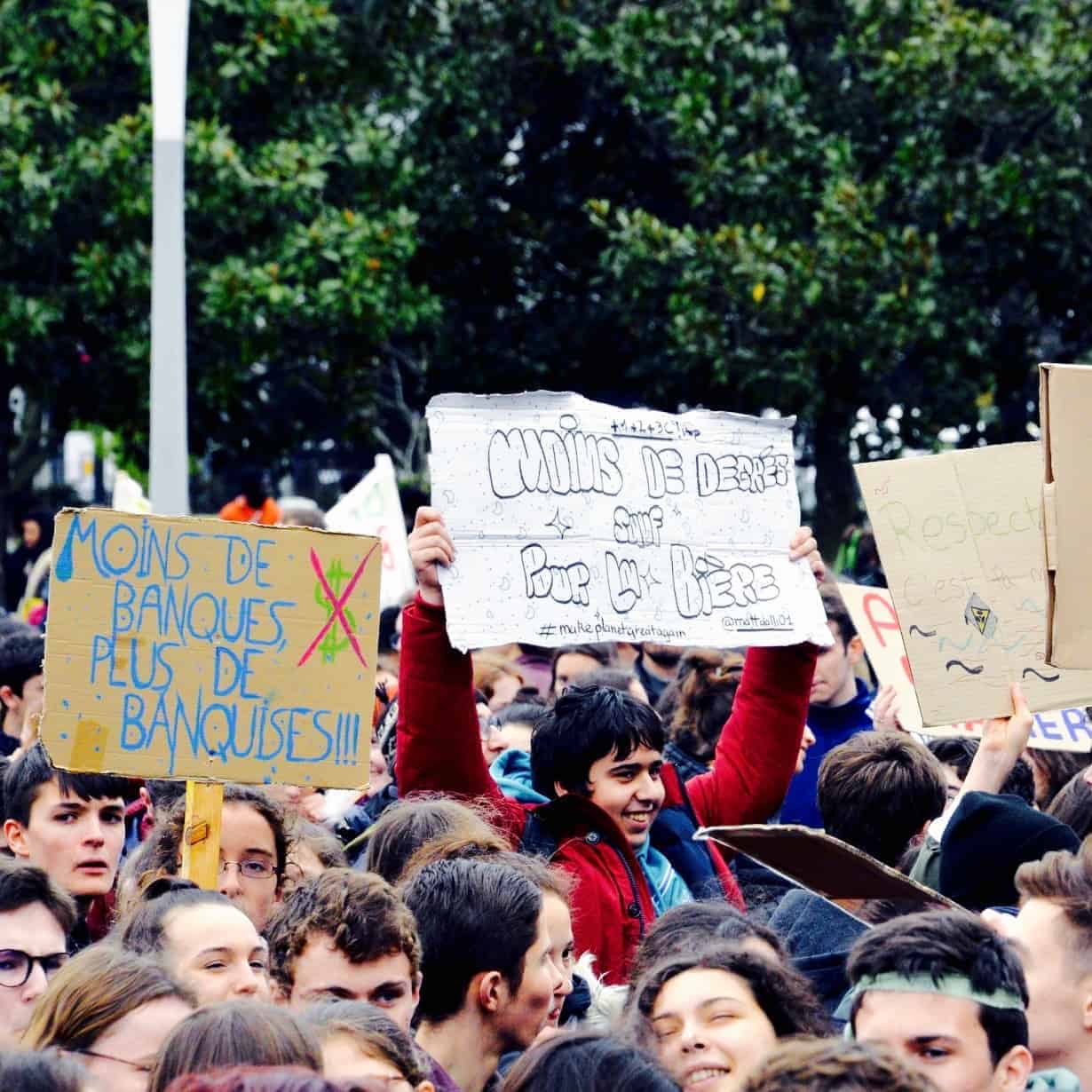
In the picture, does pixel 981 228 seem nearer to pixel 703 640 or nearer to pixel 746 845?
pixel 703 640

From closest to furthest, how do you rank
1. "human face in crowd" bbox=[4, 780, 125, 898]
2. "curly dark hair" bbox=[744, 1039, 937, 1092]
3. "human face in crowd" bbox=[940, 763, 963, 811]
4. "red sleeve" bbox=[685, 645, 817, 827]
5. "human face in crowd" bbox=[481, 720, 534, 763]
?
"curly dark hair" bbox=[744, 1039, 937, 1092] → "human face in crowd" bbox=[4, 780, 125, 898] → "red sleeve" bbox=[685, 645, 817, 827] → "human face in crowd" bbox=[940, 763, 963, 811] → "human face in crowd" bbox=[481, 720, 534, 763]

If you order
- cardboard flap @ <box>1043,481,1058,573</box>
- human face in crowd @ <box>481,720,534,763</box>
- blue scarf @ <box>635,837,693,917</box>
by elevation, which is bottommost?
blue scarf @ <box>635,837,693,917</box>

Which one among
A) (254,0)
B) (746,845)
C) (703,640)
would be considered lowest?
(746,845)

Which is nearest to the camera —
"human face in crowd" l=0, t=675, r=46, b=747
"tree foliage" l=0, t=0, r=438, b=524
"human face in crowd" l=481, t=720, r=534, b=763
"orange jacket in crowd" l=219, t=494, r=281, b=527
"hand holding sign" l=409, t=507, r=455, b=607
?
"hand holding sign" l=409, t=507, r=455, b=607

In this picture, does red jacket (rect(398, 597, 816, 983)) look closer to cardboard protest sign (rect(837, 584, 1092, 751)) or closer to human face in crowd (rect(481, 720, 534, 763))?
human face in crowd (rect(481, 720, 534, 763))

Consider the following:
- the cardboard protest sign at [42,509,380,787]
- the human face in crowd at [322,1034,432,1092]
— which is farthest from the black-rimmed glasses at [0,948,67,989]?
the human face in crowd at [322,1034,432,1092]

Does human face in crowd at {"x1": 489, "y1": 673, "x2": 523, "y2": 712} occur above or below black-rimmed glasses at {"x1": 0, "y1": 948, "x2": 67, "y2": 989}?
above

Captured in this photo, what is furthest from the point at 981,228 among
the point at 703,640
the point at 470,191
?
the point at 703,640

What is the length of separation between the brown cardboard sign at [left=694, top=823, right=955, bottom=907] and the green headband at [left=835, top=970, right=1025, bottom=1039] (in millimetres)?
478

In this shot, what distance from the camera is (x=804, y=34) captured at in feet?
54.1

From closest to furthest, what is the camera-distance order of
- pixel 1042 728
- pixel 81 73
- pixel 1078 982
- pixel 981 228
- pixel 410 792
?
pixel 1078 982, pixel 410 792, pixel 1042 728, pixel 81 73, pixel 981 228

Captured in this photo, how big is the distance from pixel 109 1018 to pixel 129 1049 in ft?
0.19

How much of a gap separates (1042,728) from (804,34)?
1131 cm

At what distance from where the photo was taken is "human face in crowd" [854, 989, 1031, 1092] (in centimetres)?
323
